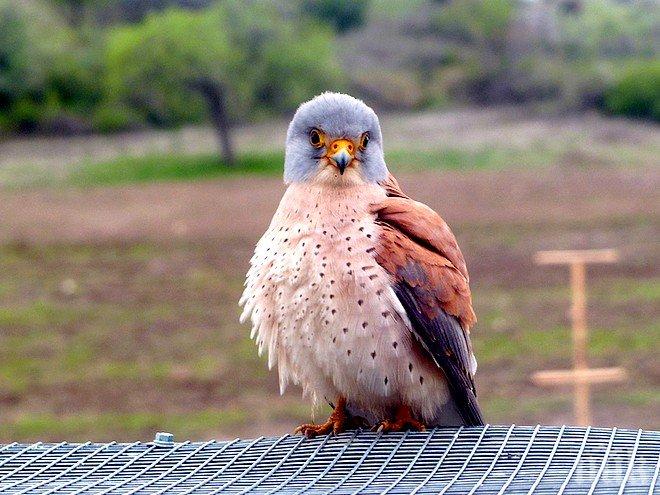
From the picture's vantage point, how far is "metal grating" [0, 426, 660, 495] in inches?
132

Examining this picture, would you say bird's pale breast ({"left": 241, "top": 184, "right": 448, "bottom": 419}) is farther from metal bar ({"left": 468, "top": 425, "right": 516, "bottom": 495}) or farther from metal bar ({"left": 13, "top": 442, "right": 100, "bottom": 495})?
metal bar ({"left": 13, "top": 442, "right": 100, "bottom": 495})

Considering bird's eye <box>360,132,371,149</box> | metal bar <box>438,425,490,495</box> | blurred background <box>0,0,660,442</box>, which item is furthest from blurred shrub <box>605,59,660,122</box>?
metal bar <box>438,425,490,495</box>

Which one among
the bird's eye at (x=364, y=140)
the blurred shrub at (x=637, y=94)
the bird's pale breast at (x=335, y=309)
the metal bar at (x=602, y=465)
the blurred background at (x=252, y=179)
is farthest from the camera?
the blurred shrub at (x=637, y=94)

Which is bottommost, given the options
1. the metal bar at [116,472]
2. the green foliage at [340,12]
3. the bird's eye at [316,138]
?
the metal bar at [116,472]

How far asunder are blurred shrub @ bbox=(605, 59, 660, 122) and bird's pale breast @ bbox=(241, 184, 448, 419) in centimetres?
2618

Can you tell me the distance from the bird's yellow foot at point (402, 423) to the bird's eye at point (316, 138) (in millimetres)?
1116

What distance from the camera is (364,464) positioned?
3.71 meters

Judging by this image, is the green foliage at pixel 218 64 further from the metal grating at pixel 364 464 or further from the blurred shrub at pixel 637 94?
the metal grating at pixel 364 464

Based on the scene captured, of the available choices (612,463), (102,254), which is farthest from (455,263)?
(102,254)

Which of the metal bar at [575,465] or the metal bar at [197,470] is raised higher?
the metal bar at [197,470]

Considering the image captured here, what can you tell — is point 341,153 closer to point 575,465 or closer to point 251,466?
point 251,466

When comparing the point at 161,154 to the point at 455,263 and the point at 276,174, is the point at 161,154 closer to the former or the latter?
the point at 276,174

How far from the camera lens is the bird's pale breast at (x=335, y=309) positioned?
447 cm

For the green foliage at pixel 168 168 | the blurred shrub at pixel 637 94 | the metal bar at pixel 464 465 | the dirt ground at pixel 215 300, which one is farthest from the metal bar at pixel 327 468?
the blurred shrub at pixel 637 94
